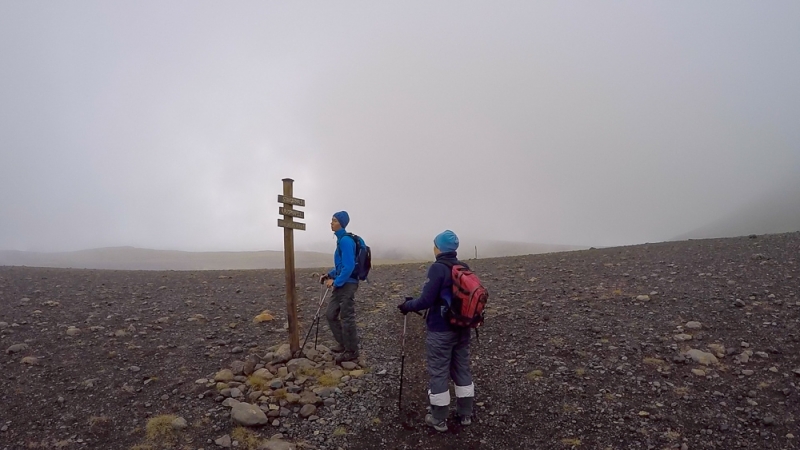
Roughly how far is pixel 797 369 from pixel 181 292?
56.4ft

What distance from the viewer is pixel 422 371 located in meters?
9.51

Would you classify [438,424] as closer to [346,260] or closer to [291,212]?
[346,260]

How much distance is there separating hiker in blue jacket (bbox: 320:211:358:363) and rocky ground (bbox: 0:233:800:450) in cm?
52

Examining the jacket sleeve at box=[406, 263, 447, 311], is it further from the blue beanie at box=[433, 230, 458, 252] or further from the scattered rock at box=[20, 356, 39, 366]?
the scattered rock at box=[20, 356, 39, 366]

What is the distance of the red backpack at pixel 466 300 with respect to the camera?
6.86 m

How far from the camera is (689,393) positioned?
790 centimetres

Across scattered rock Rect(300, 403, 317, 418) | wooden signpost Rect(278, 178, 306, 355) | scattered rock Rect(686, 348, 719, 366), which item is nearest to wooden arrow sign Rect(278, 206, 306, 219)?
wooden signpost Rect(278, 178, 306, 355)

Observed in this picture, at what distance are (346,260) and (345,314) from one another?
1.19m

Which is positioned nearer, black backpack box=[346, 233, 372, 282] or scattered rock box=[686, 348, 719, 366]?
scattered rock box=[686, 348, 719, 366]

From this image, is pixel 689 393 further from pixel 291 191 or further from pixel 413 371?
pixel 291 191

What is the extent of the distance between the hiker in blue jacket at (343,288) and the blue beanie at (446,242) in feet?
8.54

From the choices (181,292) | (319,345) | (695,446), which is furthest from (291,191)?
(181,292)

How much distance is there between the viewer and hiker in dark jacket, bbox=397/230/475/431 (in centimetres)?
718

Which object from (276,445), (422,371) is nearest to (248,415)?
(276,445)
